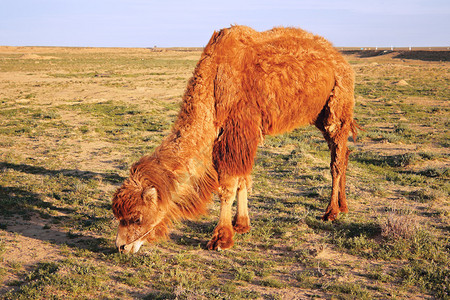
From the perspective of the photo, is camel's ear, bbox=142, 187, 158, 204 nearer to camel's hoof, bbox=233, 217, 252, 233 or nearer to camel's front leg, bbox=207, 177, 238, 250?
camel's front leg, bbox=207, 177, 238, 250

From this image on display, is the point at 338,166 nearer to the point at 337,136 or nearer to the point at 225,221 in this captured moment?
the point at 337,136

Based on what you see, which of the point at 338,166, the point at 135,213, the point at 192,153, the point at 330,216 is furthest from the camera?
the point at 338,166

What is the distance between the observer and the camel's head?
449 cm

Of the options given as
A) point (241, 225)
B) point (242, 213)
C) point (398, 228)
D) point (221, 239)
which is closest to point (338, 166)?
point (398, 228)

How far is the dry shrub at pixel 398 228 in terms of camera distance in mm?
5555

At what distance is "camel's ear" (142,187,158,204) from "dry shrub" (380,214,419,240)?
351 cm

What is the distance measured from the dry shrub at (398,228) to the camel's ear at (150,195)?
3.51 metres

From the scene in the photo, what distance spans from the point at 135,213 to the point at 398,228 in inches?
151

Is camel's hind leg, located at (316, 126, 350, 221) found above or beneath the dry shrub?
above

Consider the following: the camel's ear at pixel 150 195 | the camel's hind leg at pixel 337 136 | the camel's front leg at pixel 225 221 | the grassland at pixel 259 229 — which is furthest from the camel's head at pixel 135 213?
the camel's hind leg at pixel 337 136

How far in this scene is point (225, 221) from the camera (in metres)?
5.60

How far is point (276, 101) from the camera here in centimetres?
562

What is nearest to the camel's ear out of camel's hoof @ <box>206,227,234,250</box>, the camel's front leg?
the camel's front leg

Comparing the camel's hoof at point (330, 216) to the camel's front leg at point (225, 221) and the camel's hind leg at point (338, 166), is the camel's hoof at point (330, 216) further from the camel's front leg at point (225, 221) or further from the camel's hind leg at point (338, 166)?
the camel's front leg at point (225, 221)
